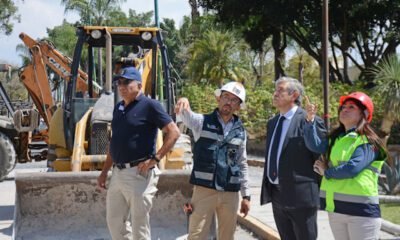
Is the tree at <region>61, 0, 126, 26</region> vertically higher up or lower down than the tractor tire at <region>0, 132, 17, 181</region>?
higher up

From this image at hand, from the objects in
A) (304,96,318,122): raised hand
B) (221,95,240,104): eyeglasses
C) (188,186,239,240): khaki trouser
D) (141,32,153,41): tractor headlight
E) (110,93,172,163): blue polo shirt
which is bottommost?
(188,186,239,240): khaki trouser

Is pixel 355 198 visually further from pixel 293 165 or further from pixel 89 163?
pixel 89 163

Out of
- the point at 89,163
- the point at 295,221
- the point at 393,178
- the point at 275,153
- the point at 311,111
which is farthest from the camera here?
the point at 393,178

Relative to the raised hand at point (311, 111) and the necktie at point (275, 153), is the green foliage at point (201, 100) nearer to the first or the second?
the necktie at point (275, 153)

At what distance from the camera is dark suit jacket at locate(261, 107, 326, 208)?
187 inches

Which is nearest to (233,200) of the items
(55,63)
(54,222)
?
(54,222)

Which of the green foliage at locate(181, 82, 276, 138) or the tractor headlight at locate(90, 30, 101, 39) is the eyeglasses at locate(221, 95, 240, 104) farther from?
the green foliage at locate(181, 82, 276, 138)

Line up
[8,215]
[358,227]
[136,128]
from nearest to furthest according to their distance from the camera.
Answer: [358,227], [136,128], [8,215]

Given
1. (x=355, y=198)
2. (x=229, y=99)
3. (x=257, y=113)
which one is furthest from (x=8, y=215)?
(x=257, y=113)

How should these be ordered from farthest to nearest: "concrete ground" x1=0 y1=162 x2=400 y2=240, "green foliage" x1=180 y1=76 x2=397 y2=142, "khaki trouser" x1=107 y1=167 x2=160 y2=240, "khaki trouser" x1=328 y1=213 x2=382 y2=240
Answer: "green foliage" x1=180 y1=76 x2=397 y2=142, "concrete ground" x1=0 y1=162 x2=400 y2=240, "khaki trouser" x1=107 y1=167 x2=160 y2=240, "khaki trouser" x1=328 y1=213 x2=382 y2=240

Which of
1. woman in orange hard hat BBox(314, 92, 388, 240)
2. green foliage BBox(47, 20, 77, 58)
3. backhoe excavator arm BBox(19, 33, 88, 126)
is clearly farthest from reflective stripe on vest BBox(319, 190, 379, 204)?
green foliage BBox(47, 20, 77, 58)

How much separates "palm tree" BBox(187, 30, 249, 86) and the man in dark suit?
3239 cm

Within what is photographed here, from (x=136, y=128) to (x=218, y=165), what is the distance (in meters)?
0.76

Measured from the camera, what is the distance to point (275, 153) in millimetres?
4918
